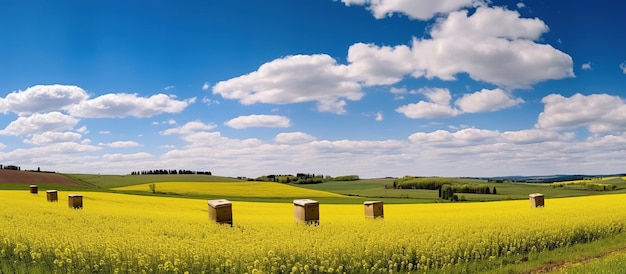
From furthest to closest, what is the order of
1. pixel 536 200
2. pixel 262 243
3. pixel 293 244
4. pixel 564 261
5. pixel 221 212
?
pixel 536 200
pixel 221 212
pixel 564 261
pixel 262 243
pixel 293 244

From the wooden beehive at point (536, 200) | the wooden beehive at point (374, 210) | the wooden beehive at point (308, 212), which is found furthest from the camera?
the wooden beehive at point (536, 200)

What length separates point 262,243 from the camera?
1245cm

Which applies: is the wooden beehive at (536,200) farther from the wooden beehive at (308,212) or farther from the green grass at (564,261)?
the wooden beehive at (308,212)

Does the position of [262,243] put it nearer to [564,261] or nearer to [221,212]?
[221,212]

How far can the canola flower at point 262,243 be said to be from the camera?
11.1 metres

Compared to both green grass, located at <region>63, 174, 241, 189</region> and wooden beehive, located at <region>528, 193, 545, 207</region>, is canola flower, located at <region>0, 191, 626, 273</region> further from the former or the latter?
green grass, located at <region>63, 174, 241, 189</region>

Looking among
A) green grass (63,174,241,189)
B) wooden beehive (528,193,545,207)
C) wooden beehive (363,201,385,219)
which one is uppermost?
green grass (63,174,241,189)

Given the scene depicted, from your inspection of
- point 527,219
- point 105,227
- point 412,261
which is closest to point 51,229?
point 105,227

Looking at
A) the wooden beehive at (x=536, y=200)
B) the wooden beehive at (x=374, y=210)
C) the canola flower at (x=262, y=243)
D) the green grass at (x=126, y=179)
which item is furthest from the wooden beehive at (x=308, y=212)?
the green grass at (x=126, y=179)

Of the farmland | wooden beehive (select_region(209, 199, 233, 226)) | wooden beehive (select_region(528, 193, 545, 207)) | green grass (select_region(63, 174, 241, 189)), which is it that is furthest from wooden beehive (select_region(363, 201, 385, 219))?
green grass (select_region(63, 174, 241, 189))

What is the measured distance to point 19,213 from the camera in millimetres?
17703

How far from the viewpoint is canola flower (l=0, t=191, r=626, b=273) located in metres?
11.1

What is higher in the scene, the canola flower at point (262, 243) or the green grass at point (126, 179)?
the green grass at point (126, 179)

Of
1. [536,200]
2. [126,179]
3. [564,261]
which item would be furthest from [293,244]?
[126,179]
